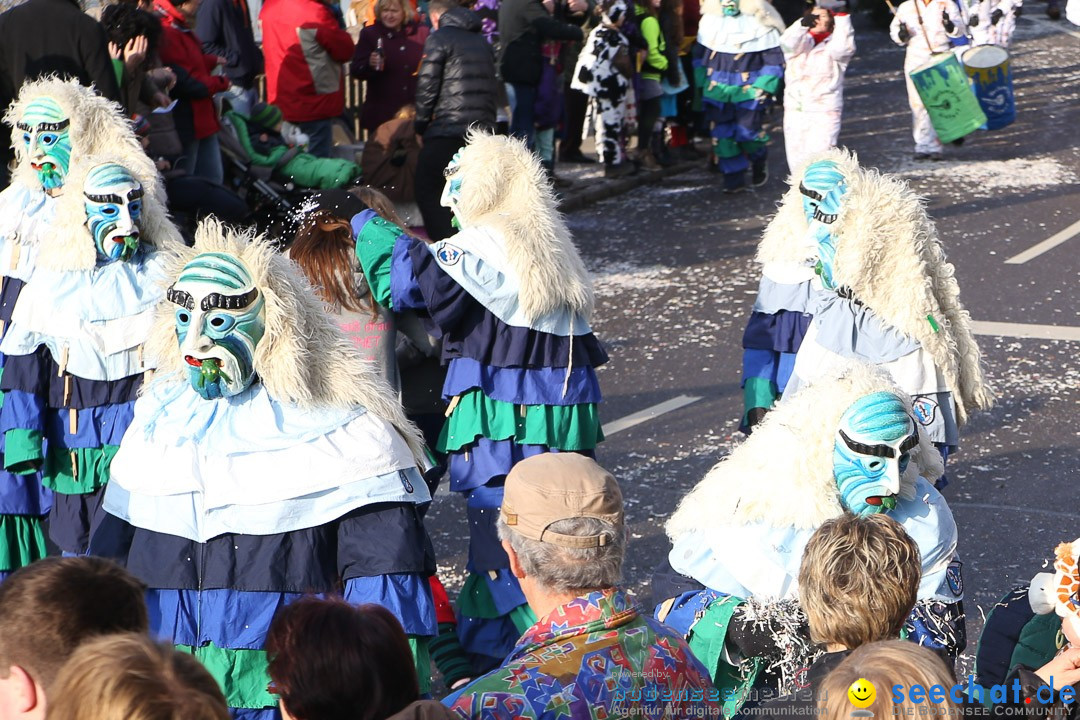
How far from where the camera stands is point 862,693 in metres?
2.48

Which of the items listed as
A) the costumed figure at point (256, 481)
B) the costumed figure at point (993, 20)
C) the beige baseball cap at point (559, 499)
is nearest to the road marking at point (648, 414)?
the costumed figure at point (256, 481)

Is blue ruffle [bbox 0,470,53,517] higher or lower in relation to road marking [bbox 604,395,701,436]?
higher

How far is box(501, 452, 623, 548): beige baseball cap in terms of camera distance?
9.92 ft

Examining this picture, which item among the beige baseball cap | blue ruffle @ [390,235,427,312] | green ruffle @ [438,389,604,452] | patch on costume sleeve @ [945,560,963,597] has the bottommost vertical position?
patch on costume sleeve @ [945,560,963,597]

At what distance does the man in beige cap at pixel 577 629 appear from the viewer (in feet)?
8.97

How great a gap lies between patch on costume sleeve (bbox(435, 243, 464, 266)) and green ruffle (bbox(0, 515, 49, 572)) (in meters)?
1.82

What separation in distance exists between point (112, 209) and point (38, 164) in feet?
2.92

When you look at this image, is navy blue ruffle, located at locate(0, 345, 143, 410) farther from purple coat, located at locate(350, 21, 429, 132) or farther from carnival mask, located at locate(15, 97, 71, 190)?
purple coat, located at locate(350, 21, 429, 132)

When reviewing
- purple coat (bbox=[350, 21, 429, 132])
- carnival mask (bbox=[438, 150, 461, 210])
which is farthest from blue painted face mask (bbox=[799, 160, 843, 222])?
purple coat (bbox=[350, 21, 429, 132])

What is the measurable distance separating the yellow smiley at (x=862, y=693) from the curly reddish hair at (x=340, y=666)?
778 mm

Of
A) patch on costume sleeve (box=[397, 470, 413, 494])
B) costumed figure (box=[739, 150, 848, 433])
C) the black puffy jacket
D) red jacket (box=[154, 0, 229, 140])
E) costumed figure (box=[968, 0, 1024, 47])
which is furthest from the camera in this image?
costumed figure (box=[968, 0, 1024, 47])

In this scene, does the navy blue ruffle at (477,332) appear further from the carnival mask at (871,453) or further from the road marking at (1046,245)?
the road marking at (1046,245)

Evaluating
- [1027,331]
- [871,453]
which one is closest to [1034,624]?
[871,453]

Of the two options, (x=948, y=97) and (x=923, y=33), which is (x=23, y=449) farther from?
(x=923, y=33)
